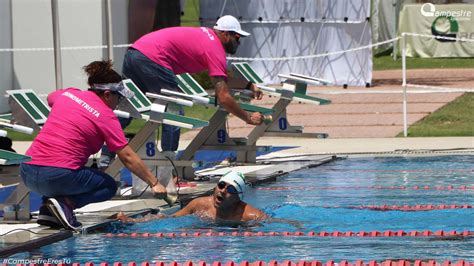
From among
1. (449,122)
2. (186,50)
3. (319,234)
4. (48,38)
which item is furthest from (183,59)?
(48,38)

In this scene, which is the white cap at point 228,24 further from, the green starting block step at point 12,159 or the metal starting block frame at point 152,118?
the green starting block step at point 12,159

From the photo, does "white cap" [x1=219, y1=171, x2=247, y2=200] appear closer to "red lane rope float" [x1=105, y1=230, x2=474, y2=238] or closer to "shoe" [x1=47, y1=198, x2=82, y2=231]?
"red lane rope float" [x1=105, y1=230, x2=474, y2=238]

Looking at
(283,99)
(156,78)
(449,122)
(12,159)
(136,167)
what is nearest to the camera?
(12,159)

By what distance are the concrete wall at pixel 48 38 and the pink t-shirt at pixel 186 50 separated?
948cm

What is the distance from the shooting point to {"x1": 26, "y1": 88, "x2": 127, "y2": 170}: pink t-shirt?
29.8 ft

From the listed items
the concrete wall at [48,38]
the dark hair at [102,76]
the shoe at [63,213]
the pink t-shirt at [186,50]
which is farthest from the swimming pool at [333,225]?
the concrete wall at [48,38]

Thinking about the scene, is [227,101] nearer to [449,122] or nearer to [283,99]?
[283,99]

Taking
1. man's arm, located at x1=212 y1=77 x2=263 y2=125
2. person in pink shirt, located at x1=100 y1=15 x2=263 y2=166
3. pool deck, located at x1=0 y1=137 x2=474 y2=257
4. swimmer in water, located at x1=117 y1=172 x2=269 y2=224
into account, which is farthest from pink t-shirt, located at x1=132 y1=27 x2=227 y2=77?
swimmer in water, located at x1=117 y1=172 x2=269 y2=224

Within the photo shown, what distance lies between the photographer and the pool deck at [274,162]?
29.5 feet

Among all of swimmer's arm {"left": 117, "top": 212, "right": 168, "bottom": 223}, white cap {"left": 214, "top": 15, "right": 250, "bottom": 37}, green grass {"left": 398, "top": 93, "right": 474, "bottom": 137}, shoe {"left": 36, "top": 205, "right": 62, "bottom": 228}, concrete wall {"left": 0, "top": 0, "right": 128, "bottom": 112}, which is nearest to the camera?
shoe {"left": 36, "top": 205, "right": 62, "bottom": 228}

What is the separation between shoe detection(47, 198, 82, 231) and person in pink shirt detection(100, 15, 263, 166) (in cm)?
256

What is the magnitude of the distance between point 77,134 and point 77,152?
15 centimetres

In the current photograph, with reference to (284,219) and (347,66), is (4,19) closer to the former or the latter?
(347,66)

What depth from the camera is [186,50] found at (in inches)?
476
